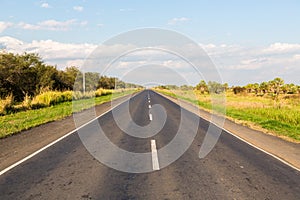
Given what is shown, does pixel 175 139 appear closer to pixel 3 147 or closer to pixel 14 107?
pixel 3 147

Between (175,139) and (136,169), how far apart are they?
12.3 ft

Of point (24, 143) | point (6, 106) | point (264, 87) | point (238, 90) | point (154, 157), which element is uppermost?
point (264, 87)

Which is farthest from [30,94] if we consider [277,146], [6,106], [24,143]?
[277,146]

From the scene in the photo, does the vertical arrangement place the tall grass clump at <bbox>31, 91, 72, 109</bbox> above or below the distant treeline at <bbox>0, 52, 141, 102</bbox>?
below

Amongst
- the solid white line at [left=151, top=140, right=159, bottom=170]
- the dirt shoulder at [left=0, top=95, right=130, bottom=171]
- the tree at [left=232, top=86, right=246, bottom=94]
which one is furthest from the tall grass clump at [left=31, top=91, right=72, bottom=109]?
the tree at [left=232, top=86, right=246, bottom=94]

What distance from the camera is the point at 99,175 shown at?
5777mm

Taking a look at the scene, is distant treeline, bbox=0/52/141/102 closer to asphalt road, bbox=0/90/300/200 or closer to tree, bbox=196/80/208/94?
asphalt road, bbox=0/90/300/200

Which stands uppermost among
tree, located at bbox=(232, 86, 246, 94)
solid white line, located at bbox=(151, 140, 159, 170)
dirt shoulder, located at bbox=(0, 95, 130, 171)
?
tree, located at bbox=(232, 86, 246, 94)

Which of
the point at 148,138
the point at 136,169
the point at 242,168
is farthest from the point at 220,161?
the point at 148,138

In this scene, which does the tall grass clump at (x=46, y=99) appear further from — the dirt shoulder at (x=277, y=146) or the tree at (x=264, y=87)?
the tree at (x=264, y=87)

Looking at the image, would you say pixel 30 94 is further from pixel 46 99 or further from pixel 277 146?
pixel 277 146

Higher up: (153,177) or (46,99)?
(46,99)

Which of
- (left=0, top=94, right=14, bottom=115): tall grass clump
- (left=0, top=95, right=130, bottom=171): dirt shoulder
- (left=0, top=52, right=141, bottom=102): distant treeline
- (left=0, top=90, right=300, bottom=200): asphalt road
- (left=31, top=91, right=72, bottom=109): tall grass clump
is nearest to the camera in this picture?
(left=0, top=90, right=300, bottom=200): asphalt road

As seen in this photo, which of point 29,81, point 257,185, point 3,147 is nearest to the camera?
point 257,185
